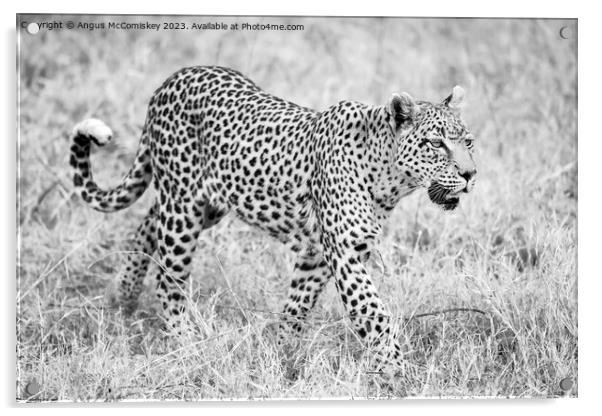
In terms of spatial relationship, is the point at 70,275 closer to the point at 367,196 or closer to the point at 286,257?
the point at 286,257

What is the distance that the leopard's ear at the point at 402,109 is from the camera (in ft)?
18.3

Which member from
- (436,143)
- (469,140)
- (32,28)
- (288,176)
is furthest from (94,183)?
(469,140)

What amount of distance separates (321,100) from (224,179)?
1.66 meters

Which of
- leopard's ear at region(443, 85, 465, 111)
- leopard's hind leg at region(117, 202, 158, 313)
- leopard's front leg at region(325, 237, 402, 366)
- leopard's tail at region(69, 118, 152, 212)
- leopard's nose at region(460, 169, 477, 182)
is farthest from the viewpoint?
leopard's hind leg at region(117, 202, 158, 313)

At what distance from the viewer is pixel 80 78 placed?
7.91 metres

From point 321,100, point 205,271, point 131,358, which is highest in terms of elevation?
point 321,100

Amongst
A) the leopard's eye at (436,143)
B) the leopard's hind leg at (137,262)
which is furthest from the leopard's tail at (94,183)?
the leopard's eye at (436,143)

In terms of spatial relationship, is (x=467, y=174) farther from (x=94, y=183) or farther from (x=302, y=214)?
(x=94, y=183)

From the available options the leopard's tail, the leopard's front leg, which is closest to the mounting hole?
the leopard's tail

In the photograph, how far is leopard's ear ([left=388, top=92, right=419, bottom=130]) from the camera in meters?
5.57

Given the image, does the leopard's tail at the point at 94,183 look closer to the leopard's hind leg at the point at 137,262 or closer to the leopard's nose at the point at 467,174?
the leopard's hind leg at the point at 137,262

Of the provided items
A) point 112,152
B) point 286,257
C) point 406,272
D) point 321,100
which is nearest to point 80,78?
point 112,152

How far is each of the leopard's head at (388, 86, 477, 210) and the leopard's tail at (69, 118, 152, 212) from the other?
1644 millimetres

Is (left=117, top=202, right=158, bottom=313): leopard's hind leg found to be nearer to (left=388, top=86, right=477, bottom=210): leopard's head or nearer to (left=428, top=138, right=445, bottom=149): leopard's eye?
(left=388, top=86, right=477, bottom=210): leopard's head
